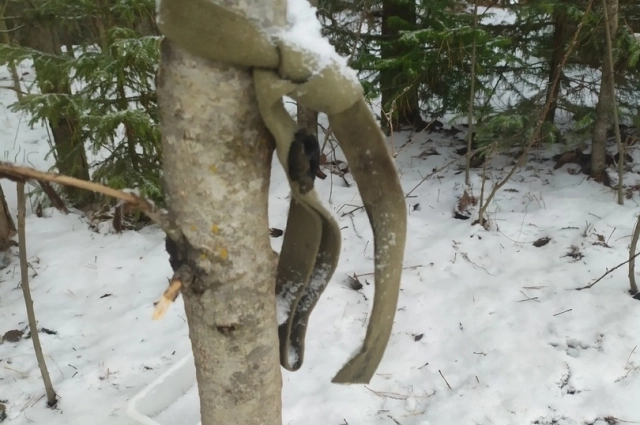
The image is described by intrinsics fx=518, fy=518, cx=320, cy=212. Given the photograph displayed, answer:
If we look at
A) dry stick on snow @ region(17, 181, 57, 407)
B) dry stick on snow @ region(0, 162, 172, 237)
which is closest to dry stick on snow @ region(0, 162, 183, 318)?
dry stick on snow @ region(0, 162, 172, 237)

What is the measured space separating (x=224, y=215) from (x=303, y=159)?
0.13 meters

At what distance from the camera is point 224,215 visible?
2.03 feet

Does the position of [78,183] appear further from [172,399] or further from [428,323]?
[428,323]

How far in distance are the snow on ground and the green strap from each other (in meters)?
0.64

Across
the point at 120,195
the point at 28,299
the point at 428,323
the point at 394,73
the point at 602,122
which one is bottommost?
the point at 428,323

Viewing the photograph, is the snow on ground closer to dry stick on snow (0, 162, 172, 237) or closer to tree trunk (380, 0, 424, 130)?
tree trunk (380, 0, 424, 130)

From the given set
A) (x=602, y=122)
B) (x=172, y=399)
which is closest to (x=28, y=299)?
Answer: (x=172, y=399)

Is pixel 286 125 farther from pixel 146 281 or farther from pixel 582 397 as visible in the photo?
pixel 146 281

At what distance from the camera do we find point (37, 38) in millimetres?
2840

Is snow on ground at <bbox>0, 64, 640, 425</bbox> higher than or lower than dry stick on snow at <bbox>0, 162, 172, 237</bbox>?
lower

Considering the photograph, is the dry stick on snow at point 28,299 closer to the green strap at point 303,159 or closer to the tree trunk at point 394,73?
the green strap at point 303,159

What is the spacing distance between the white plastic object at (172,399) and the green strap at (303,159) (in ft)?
2.92

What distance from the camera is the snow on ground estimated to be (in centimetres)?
160

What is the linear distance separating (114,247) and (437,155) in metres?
2.07
